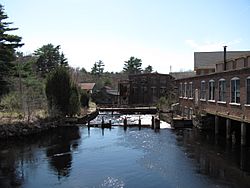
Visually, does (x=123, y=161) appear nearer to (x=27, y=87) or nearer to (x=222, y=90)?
(x=222, y=90)

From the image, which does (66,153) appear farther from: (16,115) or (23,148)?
(16,115)

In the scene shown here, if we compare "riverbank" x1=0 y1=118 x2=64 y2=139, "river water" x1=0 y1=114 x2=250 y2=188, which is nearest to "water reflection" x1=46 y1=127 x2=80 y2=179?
"river water" x1=0 y1=114 x2=250 y2=188

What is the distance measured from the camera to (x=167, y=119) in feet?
133

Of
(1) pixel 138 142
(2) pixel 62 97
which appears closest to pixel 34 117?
(2) pixel 62 97

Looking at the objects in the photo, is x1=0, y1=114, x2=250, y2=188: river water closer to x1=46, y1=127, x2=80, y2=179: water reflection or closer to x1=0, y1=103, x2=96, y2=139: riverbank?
x1=46, y1=127, x2=80, y2=179: water reflection

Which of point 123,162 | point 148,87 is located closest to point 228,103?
point 123,162

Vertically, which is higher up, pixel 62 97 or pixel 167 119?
pixel 62 97

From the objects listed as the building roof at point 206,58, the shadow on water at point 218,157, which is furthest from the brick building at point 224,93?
the building roof at point 206,58

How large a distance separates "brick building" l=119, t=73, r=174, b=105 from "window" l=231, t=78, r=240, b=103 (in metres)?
44.0

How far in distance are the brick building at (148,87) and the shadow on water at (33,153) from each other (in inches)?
1534

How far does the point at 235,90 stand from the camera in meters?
26.0

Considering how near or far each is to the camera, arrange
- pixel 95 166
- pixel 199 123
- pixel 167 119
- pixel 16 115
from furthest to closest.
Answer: pixel 167 119 < pixel 16 115 < pixel 199 123 < pixel 95 166

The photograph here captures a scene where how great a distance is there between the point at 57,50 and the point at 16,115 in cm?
4376

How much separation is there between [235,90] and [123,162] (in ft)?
38.4
